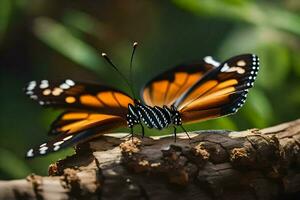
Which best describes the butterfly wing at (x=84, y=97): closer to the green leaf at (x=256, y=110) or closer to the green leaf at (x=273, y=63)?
the green leaf at (x=256, y=110)

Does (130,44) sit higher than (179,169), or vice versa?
(130,44)

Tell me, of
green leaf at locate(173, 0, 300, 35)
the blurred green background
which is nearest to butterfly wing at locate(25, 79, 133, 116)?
the blurred green background

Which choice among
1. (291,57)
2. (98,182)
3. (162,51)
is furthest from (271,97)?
(98,182)

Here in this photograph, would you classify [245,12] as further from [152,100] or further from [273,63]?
[152,100]

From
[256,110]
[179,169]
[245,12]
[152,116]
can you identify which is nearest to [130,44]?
[245,12]

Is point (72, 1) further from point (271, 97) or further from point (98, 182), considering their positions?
point (98, 182)
